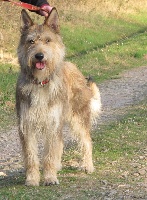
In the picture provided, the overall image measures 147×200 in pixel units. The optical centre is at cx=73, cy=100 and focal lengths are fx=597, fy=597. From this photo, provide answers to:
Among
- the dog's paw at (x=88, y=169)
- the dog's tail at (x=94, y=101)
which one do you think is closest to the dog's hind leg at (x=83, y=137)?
the dog's paw at (x=88, y=169)

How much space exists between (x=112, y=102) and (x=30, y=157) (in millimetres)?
6340

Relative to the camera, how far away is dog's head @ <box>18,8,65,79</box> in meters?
6.66

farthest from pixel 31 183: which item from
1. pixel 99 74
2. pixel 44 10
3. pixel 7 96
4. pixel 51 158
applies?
pixel 99 74

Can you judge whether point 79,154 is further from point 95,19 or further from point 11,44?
point 95,19

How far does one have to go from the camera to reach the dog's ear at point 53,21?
6969mm

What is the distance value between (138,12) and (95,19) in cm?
529

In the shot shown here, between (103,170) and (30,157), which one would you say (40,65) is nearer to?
(30,157)

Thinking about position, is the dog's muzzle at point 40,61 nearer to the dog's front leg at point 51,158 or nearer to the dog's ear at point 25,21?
the dog's ear at point 25,21

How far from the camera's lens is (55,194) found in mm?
6453

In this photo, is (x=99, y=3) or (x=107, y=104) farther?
(x=99, y=3)

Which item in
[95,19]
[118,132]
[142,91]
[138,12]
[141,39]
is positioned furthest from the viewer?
[138,12]

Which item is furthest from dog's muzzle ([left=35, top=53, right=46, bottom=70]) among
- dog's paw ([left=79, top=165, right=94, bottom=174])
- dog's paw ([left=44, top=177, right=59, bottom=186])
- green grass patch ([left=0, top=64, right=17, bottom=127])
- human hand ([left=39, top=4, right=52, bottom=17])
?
green grass patch ([left=0, top=64, right=17, bottom=127])

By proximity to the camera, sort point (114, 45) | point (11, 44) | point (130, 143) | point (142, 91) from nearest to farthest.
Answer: point (130, 143), point (142, 91), point (11, 44), point (114, 45)

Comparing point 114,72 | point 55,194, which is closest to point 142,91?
point 114,72
